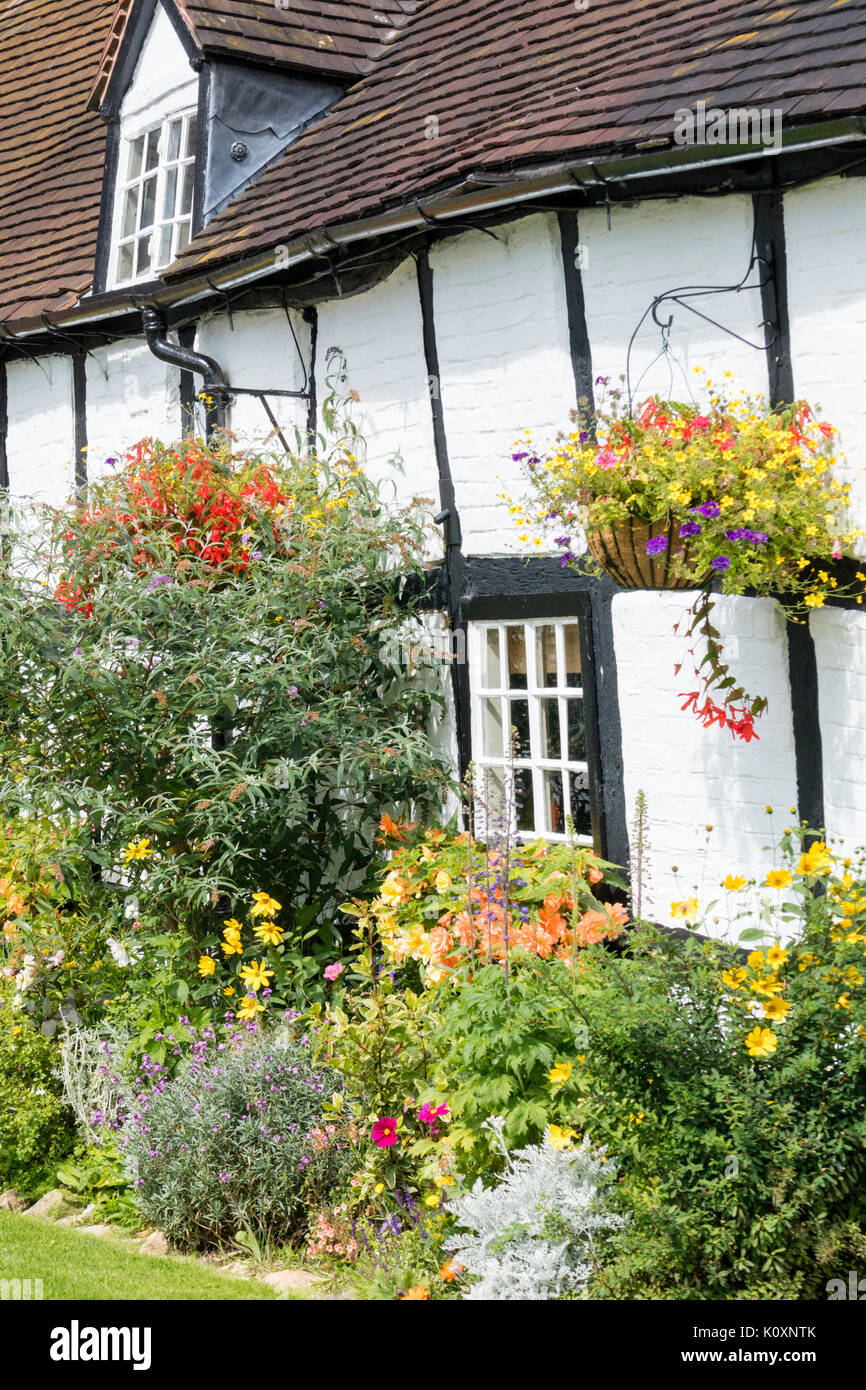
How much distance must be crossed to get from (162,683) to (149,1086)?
1764mm

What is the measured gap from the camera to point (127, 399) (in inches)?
359

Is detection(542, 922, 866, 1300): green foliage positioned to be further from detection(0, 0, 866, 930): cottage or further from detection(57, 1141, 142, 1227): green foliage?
detection(57, 1141, 142, 1227): green foliage

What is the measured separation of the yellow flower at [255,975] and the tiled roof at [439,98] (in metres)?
3.52

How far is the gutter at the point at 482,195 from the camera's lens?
16.2ft

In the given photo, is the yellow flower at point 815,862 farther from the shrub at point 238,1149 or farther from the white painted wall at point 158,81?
the white painted wall at point 158,81

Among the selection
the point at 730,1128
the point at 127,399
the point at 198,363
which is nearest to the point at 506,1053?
the point at 730,1128

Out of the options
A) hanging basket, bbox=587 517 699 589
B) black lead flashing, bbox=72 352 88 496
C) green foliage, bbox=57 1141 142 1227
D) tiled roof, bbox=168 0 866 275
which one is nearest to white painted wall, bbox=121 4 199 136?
tiled roof, bbox=168 0 866 275

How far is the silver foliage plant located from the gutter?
A: 346 cm

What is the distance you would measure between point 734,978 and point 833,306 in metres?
2.54

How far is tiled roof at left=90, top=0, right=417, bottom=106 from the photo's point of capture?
8.28m

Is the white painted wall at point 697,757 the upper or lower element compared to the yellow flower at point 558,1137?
upper

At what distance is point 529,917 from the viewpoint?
5.34m

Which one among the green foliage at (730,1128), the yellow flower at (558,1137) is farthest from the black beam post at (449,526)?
the green foliage at (730,1128)
